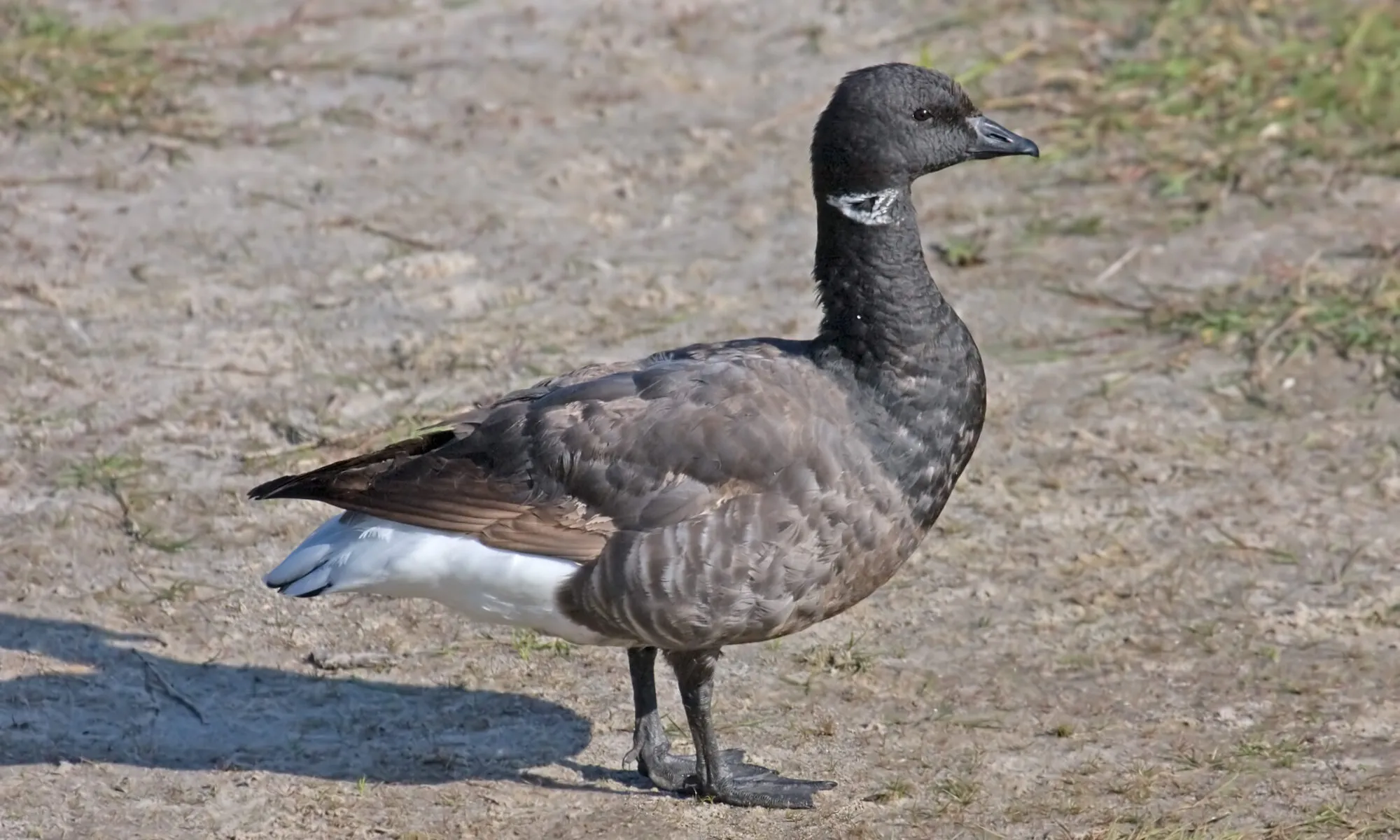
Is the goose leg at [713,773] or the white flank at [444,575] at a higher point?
the white flank at [444,575]

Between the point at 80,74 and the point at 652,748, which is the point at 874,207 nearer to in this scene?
the point at 652,748

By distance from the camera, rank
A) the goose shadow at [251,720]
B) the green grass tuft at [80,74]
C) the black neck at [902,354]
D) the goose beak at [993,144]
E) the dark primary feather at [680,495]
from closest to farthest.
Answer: the dark primary feather at [680,495]
the black neck at [902,354]
the goose shadow at [251,720]
the goose beak at [993,144]
the green grass tuft at [80,74]

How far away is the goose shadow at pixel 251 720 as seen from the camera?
562 cm

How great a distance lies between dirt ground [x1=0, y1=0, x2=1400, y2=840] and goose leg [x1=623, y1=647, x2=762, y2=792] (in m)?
0.08

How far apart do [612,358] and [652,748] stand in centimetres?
247

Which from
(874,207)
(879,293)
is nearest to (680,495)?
(879,293)

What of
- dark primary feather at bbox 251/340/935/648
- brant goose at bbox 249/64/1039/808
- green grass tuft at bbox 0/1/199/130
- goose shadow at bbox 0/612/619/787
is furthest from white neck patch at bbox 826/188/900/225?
green grass tuft at bbox 0/1/199/130

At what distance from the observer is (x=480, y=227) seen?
28.9 ft

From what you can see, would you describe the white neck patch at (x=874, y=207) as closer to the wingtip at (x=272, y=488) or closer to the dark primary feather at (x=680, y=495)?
the dark primary feather at (x=680, y=495)

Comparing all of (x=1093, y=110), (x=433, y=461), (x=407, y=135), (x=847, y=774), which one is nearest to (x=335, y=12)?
(x=407, y=135)

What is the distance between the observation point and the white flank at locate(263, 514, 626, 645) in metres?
5.27

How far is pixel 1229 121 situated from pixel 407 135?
4.07 metres

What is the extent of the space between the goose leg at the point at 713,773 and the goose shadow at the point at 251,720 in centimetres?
35

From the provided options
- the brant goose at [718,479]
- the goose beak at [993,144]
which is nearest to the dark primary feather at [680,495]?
the brant goose at [718,479]
